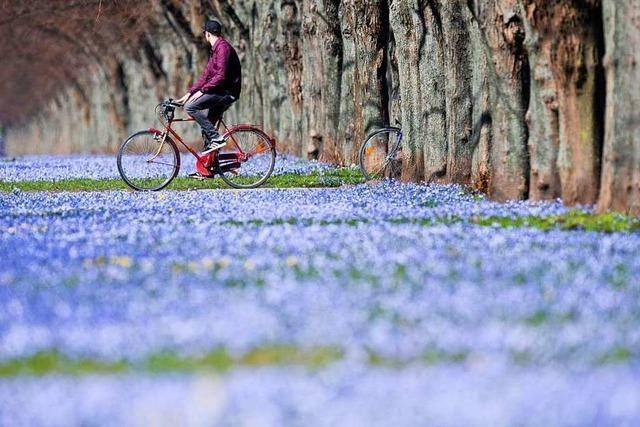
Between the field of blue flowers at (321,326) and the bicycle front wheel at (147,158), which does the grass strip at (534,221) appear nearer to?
the field of blue flowers at (321,326)

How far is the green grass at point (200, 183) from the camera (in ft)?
66.5

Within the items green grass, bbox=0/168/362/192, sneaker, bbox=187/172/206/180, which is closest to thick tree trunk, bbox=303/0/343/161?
green grass, bbox=0/168/362/192

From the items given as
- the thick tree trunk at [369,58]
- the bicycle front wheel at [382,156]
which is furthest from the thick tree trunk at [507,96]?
the thick tree trunk at [369,58]

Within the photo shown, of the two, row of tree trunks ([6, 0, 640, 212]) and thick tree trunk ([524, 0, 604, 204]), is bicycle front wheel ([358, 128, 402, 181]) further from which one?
thick tree trunk ([524, 0, 604, 204])

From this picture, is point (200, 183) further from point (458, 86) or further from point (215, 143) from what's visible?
point (458, 86)

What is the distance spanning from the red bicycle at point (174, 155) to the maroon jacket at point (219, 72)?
0.44 m

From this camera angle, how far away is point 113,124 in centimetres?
6059

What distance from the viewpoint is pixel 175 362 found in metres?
6.12

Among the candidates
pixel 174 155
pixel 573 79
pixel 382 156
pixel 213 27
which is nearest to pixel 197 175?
pixel 174 155

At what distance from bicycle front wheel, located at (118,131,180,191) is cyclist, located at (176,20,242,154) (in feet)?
1.93

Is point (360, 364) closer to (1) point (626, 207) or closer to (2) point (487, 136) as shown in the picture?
(1) point (626, 207)

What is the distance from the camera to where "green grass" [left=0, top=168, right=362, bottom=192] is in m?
20.3

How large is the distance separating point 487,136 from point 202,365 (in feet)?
37.8

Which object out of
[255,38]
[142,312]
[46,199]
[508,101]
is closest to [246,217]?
[508,101]
